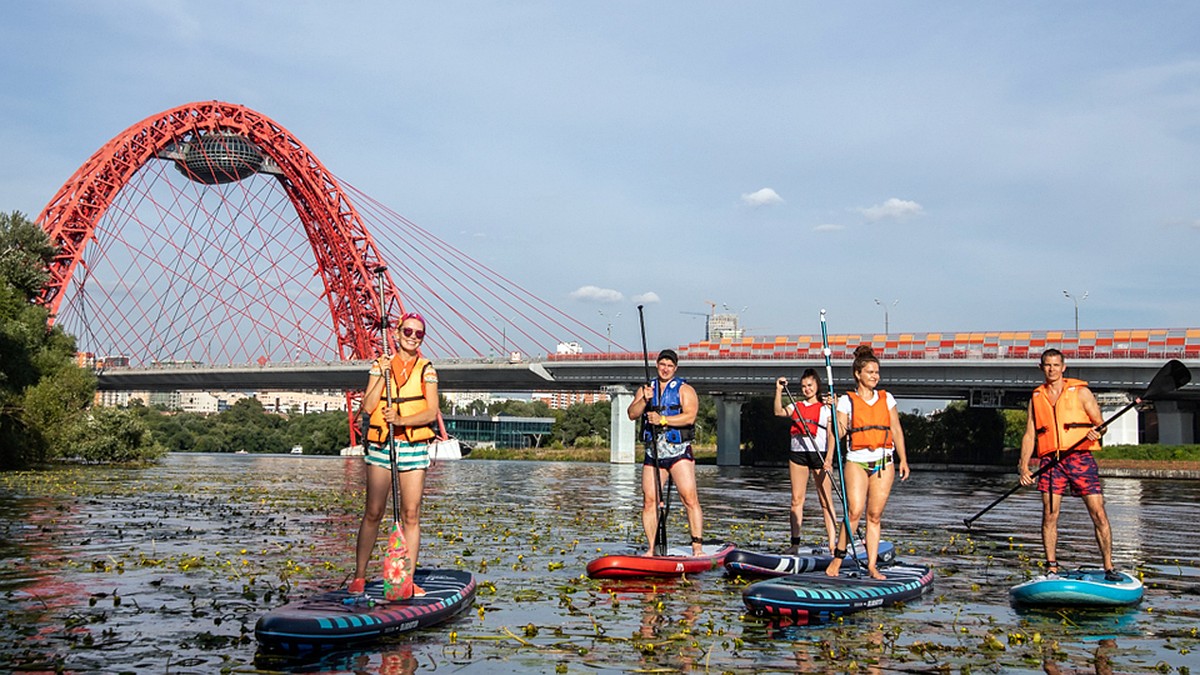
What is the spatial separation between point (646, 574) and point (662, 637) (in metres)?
3.37

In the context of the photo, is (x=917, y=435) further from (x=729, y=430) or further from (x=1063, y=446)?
(x=1063, y=446)

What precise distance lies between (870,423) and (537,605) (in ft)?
12.7

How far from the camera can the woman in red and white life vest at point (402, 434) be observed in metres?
9.66

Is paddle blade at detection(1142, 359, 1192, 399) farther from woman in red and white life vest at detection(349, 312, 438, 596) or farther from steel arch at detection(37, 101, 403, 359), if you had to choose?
steel arch at detection(37, 101, 403, 359)

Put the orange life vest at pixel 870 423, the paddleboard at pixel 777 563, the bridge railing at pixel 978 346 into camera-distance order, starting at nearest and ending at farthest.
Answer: the orange life vest at pixel 870 423 → the paddleboard at pixel 777 563 → the bridge railing at pixel 978 346

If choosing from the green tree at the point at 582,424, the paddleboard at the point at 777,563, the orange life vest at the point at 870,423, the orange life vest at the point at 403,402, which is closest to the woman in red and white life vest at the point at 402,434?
the orange life vest at the point at 403,402

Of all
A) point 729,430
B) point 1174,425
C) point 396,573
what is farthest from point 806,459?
point 729,430

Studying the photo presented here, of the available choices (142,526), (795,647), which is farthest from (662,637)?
(142,526)

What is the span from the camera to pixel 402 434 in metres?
9.80

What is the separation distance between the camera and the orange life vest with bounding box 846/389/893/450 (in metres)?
11.4

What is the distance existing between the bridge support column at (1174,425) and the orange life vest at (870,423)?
68075 mm

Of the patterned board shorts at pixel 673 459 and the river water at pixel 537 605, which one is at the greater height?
the patterned board shorts at pixel 673 459

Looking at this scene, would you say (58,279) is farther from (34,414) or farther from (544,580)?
(544,580)

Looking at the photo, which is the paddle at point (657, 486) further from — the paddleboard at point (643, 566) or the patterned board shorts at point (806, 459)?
the patterned board shorts at point (806, 459)
